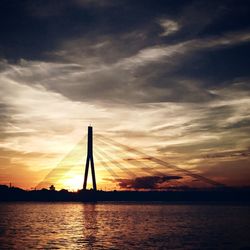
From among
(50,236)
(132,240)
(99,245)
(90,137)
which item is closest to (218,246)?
(132,240)

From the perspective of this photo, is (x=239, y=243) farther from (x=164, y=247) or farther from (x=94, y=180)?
(x=94, y=180)

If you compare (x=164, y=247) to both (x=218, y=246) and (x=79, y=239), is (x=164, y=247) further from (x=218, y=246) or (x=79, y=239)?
(x=79, y=239)

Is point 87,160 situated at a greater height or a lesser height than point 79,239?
greater

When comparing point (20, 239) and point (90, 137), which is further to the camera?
point (90, 137)

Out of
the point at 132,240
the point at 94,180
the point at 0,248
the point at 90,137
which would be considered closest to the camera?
the point at 0,248

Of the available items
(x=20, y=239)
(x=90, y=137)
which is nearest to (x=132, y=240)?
(x=20, y=239)

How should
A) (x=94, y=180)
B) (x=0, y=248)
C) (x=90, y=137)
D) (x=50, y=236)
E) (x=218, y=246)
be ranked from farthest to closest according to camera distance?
1. (x=90, y=137)
2. (x=94, y=180)
3. (x=50, y=236)
4. (x=218, y=246)
5. (x=0, y=248)

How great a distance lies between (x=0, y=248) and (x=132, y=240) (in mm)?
13096

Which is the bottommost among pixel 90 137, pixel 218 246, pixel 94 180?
pixel 218 246

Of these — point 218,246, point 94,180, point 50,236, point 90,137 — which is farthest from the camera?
point 90,137

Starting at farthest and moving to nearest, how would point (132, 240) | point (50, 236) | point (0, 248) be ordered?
1. point (50, 236)
2. point (132, 240)
3. point (0, 248)

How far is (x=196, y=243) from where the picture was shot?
35562mm

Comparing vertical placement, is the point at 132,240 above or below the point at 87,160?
below

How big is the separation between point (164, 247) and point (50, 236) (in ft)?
46.1
